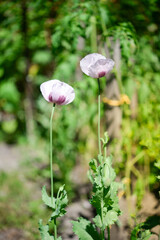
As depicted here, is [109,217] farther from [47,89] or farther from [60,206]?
[47,89]

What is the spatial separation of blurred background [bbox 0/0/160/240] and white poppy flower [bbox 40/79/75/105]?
0.38 m

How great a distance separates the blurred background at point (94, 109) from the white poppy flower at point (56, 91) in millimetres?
382

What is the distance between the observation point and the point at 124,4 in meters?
1.52

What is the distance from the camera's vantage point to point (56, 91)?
0.82 meters

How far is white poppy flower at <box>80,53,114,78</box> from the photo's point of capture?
2.67 feet

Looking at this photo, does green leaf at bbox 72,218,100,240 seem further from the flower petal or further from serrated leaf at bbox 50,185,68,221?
the flower petal

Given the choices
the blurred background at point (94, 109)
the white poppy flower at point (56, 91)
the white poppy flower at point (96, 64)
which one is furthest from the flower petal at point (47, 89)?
the blurred background at point (94, 109)

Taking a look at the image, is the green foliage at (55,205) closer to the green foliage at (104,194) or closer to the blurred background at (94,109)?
the green foliage at (104,194)

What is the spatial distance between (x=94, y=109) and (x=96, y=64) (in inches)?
36.6

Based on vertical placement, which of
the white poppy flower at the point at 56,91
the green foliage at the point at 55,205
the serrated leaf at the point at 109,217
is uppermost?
the white poppy flower at the point at 56,91

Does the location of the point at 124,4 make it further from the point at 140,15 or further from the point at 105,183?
the point at 105,183

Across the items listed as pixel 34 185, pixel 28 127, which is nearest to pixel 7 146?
pixel 28 127

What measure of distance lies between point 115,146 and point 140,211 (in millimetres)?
390

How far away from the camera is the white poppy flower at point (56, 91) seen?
2.70 feet
